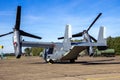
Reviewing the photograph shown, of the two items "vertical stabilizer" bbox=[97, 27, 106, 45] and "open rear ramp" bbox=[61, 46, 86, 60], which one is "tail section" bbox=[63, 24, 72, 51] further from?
"vertical stabilizer" bbox=[97, 27, 106, 45]

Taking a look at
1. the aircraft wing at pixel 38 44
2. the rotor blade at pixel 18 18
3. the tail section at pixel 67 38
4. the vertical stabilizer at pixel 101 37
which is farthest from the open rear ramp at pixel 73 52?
the rotor blade at pixel 18 18

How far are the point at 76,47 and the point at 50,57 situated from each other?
7.30 m

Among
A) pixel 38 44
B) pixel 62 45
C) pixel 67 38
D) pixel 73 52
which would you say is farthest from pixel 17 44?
pixel 73 52

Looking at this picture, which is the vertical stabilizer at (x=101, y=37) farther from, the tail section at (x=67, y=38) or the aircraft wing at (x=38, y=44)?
the aircraft wing at (x=38, y=44)

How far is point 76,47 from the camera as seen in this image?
36.9 metres

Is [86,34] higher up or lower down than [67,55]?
higher up

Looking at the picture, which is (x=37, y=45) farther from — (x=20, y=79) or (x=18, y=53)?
(x=20, y=79)

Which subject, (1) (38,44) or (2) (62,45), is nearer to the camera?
(2) (62,45)

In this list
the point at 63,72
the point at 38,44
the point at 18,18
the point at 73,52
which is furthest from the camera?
the point at 38,44

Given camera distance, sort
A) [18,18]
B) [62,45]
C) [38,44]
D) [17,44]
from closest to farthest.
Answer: [17,44] < [18,18] < [62,45] < [38,44]

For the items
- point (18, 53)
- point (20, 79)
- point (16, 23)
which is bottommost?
point (20, 79)

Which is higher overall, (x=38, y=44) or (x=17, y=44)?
(x=38, y=44)

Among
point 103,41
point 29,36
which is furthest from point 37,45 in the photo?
point 103,41

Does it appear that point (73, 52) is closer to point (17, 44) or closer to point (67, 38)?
point (67, 38)
